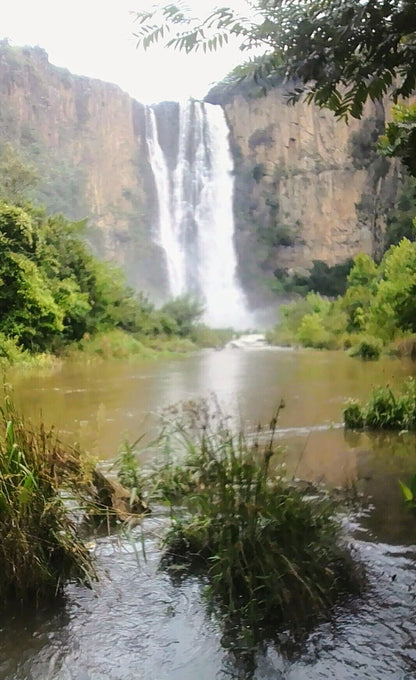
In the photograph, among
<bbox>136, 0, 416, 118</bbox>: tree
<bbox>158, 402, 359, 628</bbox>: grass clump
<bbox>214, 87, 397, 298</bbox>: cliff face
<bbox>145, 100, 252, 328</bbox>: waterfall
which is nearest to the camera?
<bbox>136, 0, 416, 118</bbox>: tree

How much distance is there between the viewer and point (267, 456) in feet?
5.51

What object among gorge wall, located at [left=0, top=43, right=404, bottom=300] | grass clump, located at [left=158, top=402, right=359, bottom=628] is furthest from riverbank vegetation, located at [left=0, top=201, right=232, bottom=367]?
grass clump, located at [left=158, top=402, right=359, bottom=628]

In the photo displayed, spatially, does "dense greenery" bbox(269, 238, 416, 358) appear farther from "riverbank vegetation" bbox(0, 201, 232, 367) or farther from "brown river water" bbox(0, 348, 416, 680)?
"brown river water" bbox(0, 348, 416, 680)

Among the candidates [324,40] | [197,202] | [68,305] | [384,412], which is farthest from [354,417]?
[197,202]

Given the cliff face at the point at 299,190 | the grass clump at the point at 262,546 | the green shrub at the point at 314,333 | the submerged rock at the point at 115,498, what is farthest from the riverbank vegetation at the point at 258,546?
the cliff face at the point at 299,190

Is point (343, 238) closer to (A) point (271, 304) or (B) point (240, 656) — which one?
(A) point (271, 304)

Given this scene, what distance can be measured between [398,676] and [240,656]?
0.32 m

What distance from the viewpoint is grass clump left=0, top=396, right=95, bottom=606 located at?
1.53 m

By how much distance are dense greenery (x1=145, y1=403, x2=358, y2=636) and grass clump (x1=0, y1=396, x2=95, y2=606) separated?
0.32 m

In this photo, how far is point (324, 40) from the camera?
1151mm

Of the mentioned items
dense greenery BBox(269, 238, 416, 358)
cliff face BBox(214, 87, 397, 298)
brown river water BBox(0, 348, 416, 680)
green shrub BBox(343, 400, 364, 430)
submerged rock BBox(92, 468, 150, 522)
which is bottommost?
green shrub BBox(343, 400, 364, 430)

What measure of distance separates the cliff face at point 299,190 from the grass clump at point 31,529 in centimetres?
693

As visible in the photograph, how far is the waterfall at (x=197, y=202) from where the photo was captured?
464 inches

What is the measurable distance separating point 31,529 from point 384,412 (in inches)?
107
